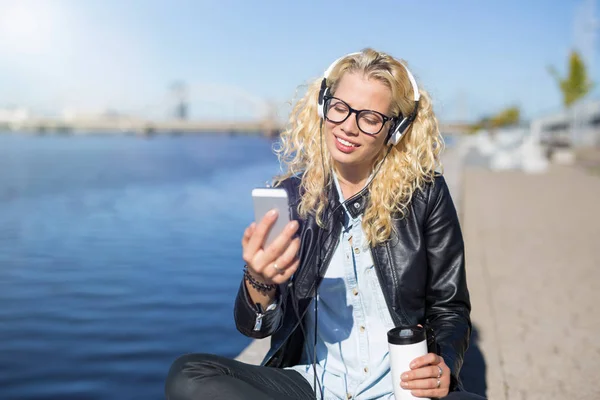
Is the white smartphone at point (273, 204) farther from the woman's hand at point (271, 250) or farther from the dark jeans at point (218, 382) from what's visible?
the dark jeans at point (218, 382)

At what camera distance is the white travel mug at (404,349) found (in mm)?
2000

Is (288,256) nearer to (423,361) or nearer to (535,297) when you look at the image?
(423,361)

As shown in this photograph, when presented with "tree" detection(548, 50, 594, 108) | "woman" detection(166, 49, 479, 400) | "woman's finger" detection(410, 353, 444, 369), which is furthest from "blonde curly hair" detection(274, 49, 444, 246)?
"tree" detection(548, 50, 594, 108)

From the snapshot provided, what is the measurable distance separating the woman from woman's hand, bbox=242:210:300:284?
0.37 meters

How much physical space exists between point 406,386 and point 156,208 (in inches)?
514

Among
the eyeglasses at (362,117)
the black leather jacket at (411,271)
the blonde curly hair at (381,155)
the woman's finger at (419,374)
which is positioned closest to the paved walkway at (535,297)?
the black leather jacket at (411,271)

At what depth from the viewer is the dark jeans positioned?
2.06 metres

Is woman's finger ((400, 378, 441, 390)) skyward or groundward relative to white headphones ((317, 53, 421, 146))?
groundward

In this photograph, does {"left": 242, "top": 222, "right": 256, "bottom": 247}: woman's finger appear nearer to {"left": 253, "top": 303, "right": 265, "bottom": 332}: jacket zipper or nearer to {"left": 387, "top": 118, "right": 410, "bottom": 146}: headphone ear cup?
{"left": 253, "top": 303, "right": 265, "bottom": 332}: jacket zipper

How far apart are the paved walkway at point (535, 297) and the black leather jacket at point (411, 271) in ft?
4.65

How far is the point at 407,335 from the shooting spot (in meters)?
2.00

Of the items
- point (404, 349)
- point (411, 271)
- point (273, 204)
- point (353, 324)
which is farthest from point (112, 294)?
point (273, 204)

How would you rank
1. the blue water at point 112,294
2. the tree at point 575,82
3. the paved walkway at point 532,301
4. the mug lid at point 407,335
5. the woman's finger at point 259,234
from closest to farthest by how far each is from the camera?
1. the woman's finger at point 259,234
2. the mug lid at point 407,335
3. the paved walkway at point 532,301
4. the blue water at point 112,294
5. the tree at point 575,82

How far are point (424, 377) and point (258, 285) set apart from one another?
1.84 feet
